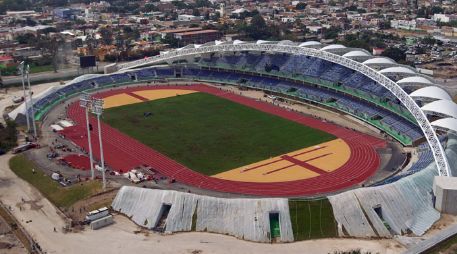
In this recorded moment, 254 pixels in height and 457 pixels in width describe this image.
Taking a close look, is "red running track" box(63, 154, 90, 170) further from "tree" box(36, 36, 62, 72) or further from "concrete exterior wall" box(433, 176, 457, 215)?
"tree" box(36, 36, 62, 72)

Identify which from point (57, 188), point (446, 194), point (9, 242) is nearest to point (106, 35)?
point (57, 188)

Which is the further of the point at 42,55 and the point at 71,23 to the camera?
the point at 71,23

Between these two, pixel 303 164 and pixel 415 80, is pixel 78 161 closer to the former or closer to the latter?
pixel 303 164

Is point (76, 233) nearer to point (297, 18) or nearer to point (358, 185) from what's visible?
point (358, 185)

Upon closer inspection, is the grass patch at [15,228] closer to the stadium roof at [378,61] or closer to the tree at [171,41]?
the stadium roof at [378,61]

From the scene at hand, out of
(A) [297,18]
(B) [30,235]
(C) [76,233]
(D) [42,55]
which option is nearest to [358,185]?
(C) [76,233]
